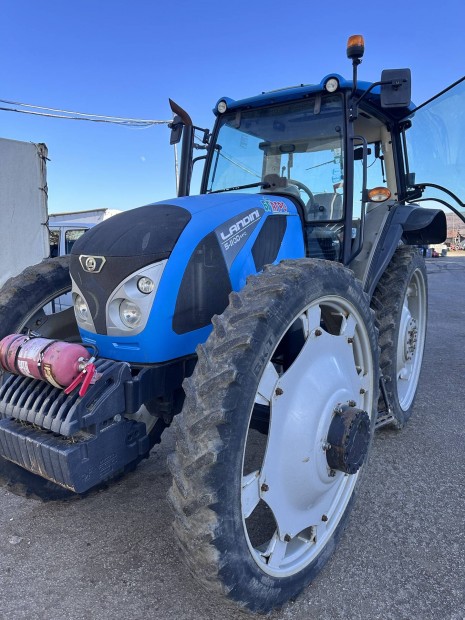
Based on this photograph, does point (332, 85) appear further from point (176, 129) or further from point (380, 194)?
point (176, 129)

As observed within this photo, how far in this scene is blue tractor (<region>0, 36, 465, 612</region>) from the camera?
1.50 meters

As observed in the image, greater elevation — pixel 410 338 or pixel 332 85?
pixel 332 85

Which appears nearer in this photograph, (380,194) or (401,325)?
(380,194)

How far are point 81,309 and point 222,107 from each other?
1951 mm

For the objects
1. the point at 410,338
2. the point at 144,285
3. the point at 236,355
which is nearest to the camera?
the point at 236,355

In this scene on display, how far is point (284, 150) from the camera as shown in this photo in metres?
3.12

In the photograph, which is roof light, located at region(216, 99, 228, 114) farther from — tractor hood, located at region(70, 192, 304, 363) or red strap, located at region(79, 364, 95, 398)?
red strap, located at region(79, 364, 95, 398)

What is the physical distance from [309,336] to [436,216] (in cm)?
237

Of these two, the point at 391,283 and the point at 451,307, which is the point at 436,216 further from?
the point at 451,307

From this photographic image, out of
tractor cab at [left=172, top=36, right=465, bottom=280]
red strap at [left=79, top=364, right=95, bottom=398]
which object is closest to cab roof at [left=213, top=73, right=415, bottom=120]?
tractor cab at [left=172, top=36, right=465, bottom=280]

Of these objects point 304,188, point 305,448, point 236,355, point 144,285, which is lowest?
point 305,448

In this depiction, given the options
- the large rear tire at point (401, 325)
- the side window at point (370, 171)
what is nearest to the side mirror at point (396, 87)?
the side window at point (370, 171)

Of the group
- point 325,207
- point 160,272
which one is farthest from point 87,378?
point 325,207

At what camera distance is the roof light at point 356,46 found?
8.32ft
